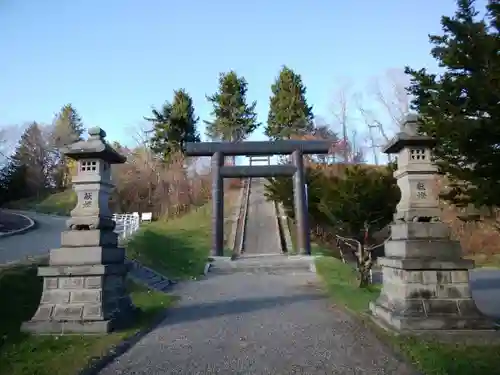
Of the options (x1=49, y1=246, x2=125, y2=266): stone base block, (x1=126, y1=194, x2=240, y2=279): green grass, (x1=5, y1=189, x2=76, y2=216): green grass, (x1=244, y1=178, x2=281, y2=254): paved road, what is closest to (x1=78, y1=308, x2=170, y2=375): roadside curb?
(x1=49, y1=246, x2=125, y2=266): stone base block

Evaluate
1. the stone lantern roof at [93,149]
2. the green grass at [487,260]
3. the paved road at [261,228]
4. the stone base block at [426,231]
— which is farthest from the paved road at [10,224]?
the green grass at [487,260]

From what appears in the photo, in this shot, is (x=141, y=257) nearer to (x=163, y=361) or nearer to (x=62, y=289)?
(x=62, y=289)

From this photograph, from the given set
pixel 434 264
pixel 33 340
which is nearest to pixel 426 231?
pixel 434 264

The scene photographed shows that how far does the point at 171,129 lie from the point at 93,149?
31.6 m

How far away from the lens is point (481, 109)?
292 inches

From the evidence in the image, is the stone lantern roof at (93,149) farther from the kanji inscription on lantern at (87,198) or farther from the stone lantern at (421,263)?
the stone lantern at (421,263)

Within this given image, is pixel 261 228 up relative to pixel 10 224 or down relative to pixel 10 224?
down

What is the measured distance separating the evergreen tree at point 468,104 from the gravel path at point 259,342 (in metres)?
3.39

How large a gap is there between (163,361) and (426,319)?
12.1 feet

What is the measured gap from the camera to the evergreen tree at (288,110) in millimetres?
39094

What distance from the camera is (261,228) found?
26.6 metres

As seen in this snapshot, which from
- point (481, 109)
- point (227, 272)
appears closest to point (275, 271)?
point (227, 272)

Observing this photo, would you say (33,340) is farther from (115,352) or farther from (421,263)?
(421,263)

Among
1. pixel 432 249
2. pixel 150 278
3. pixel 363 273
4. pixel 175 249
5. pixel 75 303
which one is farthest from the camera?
pixel 175 249
